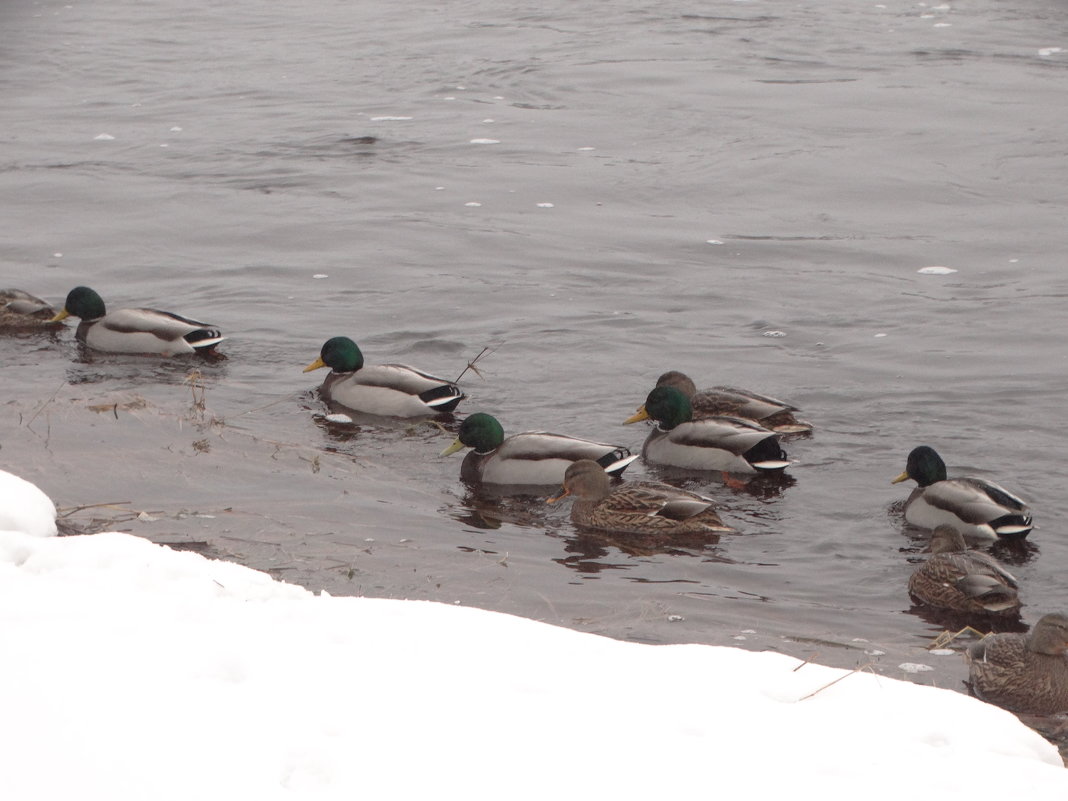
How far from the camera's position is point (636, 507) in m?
9.16

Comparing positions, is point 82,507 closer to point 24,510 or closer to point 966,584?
point 24,510

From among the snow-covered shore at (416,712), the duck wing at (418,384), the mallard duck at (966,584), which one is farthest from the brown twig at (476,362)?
the snow-covered shore at (416,712)

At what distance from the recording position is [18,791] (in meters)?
3.92

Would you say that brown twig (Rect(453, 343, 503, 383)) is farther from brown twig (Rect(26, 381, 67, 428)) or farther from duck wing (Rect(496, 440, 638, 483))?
brown twig (Rect(26, 381, 67, 428))

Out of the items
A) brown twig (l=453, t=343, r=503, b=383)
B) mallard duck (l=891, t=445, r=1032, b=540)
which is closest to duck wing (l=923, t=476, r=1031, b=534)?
mallard duck (l=891, t=445, r=1032, b=540)

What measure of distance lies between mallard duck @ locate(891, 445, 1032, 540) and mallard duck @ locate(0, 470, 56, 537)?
504 centimetres

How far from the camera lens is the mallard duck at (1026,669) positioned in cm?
673

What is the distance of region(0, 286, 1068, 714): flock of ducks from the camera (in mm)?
6938

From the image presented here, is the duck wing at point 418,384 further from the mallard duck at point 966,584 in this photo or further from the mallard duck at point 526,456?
the mallard duck at point 966,584

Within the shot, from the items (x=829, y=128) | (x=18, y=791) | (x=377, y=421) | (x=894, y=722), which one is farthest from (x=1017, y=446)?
(x=829, y=128)

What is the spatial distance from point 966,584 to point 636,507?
7.16 ft

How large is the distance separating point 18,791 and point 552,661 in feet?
6.13

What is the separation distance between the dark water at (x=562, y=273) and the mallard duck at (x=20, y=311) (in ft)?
0.51

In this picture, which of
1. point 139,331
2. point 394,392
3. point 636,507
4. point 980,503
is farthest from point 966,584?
point 139,331
